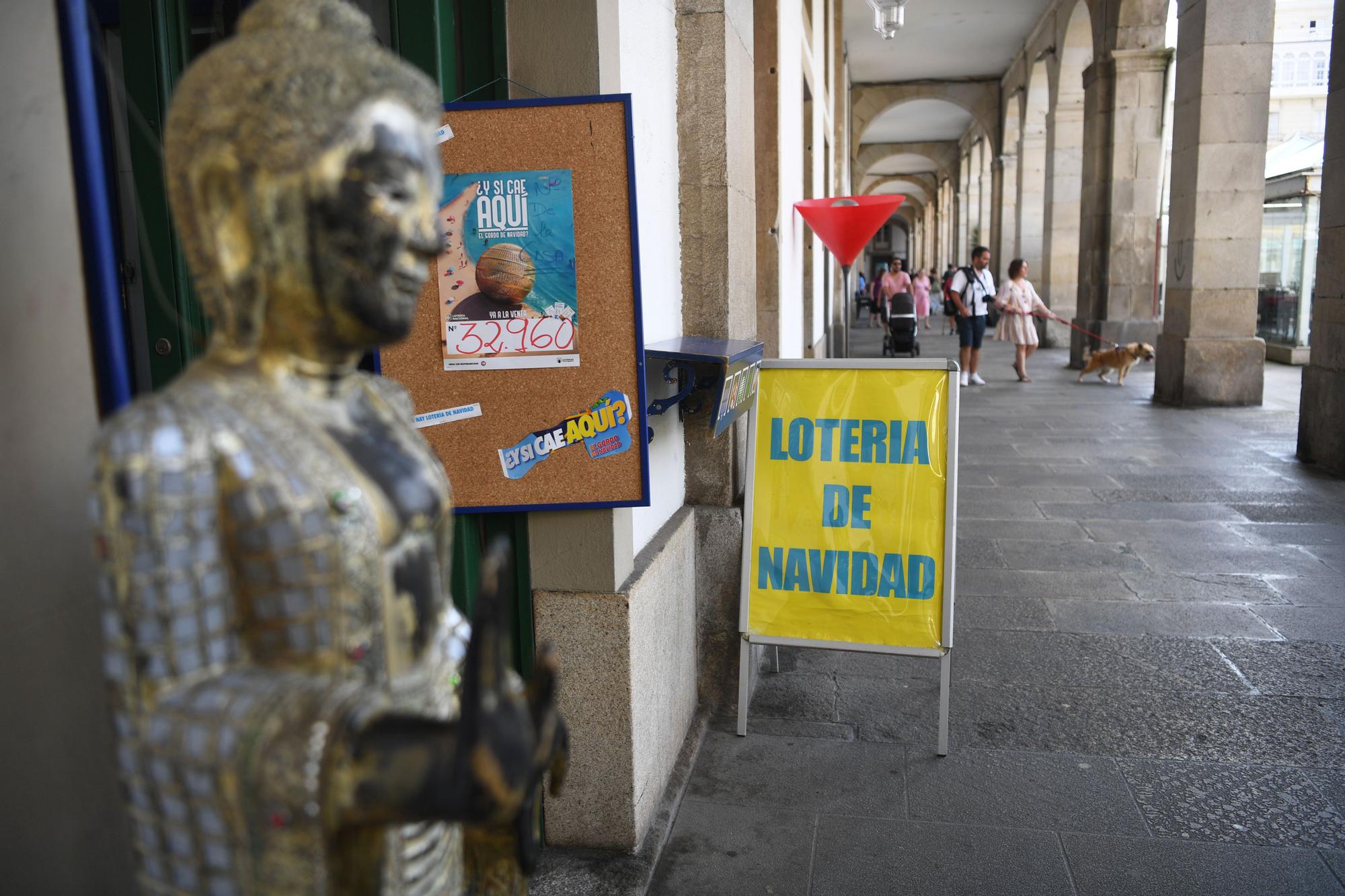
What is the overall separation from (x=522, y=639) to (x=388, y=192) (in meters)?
1.96

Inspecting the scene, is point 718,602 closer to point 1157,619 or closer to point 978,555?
point 1157,619

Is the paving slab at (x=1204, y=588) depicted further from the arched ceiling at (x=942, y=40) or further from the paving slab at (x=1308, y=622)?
the arched ceiling at (x=942, y=40)

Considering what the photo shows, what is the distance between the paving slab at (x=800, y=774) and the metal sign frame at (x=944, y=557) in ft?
0.46

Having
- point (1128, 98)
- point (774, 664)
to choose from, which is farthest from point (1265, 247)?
point (774, 664)

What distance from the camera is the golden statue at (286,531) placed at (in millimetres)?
979

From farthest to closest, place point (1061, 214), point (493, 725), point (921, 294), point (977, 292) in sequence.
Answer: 1. point (921, 294)
2. point (1061, 214)
3. point (977, 292)
4. point (493, 725)

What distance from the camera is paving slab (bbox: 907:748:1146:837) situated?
3.14 m

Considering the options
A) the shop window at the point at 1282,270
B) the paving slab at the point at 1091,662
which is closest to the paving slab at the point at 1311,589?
the paving slab at the point at 1091,662

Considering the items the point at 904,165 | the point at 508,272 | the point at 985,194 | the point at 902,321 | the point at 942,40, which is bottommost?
the point at 902,321

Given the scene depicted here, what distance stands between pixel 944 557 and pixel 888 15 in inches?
237

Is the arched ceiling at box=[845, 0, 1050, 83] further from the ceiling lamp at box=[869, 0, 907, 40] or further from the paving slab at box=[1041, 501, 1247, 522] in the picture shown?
the paving slab at box=[1041, 501, 1247, 522]

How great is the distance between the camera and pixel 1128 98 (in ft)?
47.6

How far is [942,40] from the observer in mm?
21406

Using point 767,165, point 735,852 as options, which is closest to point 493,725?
point 735,852
